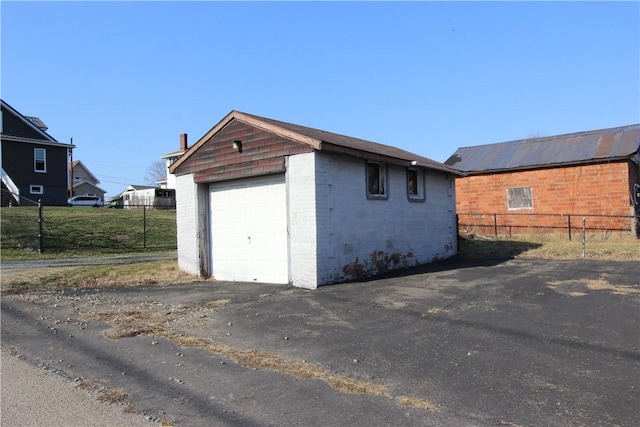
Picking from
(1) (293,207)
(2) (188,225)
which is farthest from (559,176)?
(2) (188,225)

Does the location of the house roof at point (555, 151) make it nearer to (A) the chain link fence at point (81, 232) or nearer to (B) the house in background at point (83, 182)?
(A) the chain link fence at point (81, 232)

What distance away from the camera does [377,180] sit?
1254 cm

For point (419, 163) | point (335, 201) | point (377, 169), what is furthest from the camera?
point (419, 163)

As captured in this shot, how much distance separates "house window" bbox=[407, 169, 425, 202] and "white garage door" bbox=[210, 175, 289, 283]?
461 cm

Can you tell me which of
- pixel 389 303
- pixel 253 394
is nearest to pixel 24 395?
pixel 253 394

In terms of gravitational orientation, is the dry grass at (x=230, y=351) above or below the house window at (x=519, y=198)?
below

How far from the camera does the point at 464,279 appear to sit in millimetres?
10914

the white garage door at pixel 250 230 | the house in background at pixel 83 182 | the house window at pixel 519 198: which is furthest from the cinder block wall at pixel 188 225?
the house in background at pixel 83 182

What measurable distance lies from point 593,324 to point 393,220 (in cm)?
678

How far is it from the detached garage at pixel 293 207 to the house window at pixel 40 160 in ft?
89.6

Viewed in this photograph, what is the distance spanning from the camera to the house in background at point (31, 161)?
33.4 metres

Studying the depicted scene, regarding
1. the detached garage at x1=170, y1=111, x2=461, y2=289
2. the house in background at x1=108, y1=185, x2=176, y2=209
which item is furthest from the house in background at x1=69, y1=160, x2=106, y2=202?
the detached garage at x1=170, y1=111, x2=461, y2=289

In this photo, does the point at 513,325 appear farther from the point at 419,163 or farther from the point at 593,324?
the point at 419,163

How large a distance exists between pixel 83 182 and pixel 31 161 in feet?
97.5
